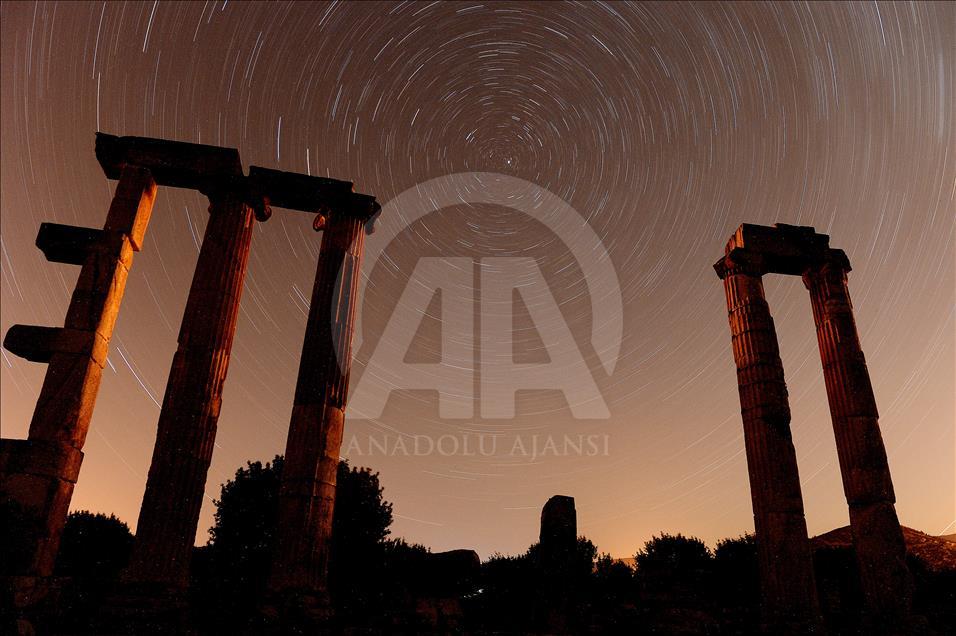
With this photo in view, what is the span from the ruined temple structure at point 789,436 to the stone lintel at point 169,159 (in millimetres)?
12421

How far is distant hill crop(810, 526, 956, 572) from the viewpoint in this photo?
25.6 metres

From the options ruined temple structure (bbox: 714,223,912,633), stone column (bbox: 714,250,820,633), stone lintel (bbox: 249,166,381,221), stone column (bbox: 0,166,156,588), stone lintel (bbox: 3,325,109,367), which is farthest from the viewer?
stone lintel (bbox: 249,166,381,221)

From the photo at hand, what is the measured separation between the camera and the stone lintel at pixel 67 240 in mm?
11695

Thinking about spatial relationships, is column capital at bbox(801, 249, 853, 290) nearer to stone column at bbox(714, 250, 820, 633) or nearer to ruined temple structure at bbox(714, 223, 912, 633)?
ruined temple structure at bbox(714, 223, 912, 633)

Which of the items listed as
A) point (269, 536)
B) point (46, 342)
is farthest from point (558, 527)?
point (269, 536)

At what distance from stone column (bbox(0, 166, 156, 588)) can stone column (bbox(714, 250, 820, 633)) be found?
13.2 m

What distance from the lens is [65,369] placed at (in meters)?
10.5

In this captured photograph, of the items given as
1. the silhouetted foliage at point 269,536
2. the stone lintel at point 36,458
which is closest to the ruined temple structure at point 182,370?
the stone lintel at point 36,458

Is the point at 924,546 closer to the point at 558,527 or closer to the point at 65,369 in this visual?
the point at 558,527

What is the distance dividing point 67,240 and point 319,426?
6.29 meters

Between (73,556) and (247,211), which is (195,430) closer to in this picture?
(247,211)

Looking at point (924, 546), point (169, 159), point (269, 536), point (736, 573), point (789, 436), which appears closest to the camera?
point (169, 159)

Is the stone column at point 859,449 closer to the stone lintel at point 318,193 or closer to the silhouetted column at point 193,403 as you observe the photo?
the stone lintel at point 318,193

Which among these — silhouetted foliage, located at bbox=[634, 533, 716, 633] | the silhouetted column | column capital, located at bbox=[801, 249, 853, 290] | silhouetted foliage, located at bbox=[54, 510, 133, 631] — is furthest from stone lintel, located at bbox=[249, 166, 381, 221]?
silhouetted foliage, located at bbox=[54, 510, 133, 631]
